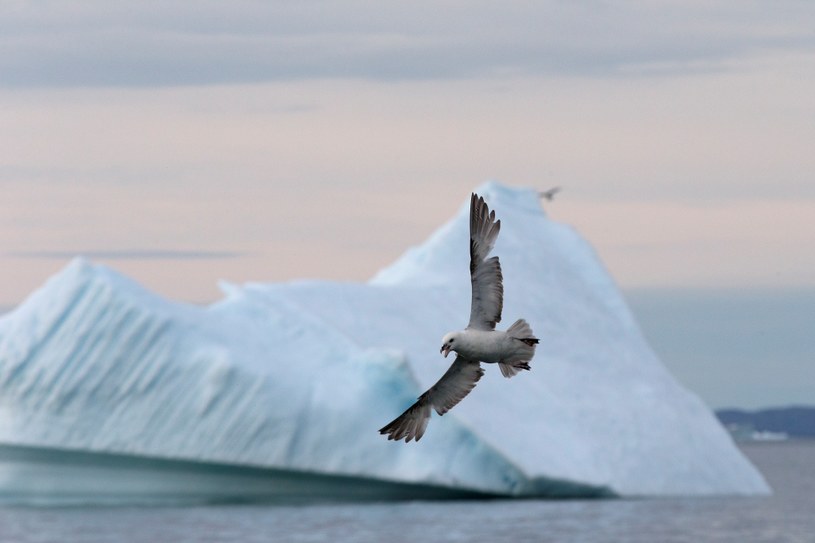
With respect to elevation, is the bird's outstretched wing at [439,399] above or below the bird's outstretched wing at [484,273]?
below

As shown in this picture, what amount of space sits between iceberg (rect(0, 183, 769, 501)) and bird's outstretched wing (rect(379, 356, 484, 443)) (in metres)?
17.6

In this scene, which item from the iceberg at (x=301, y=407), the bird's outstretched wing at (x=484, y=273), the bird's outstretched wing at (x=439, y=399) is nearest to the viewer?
the bird's outstretched wing at (x=484, y=273)

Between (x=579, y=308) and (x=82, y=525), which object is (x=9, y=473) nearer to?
(x=82, y=525)

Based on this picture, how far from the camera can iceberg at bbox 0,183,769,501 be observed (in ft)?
90.3

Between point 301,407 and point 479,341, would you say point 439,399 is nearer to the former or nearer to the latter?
point 479,341

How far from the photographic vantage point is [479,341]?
29.5 feet

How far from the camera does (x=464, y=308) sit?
32.5m

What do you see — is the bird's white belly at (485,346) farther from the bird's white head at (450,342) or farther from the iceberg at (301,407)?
the iceberg at (301,407)

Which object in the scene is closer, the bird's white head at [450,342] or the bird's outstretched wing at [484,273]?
the bird's white head at [450,342]

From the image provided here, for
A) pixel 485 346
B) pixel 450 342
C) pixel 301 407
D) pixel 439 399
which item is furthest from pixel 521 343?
pixel 301 407

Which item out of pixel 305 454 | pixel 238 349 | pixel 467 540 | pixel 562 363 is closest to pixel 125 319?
pixel 238 349

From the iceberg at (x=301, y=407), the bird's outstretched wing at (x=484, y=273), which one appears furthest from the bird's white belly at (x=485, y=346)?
the iceberg at (x=301, y=407)

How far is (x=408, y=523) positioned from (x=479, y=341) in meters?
19.9

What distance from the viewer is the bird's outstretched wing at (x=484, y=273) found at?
9227 mm
